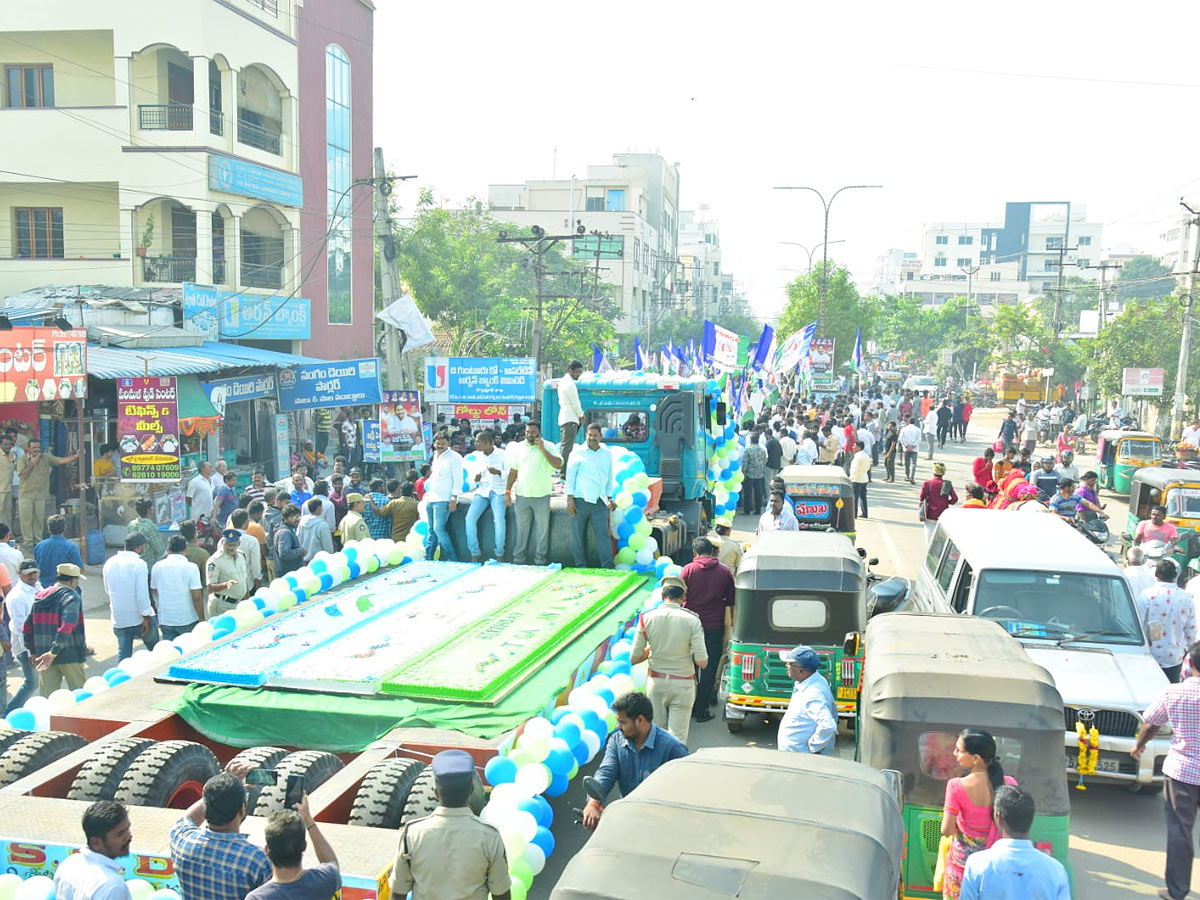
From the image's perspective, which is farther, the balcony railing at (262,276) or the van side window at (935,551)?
the balcony railing at (262,276)

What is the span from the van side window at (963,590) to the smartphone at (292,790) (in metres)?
6.41

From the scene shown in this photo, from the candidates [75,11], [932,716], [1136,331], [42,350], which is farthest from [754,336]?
[932,716]

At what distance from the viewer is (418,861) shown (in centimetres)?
504

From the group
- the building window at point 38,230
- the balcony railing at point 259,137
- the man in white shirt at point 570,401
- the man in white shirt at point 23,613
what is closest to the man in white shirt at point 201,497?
the man in white shirt at point 570,401

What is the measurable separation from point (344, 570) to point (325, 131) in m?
25.1

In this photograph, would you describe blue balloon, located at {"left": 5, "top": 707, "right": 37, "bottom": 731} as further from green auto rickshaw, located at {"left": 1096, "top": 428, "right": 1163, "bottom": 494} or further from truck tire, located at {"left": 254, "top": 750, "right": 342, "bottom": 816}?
green auto rickshaw, located at {"left": 1096, "top": 428, "right": 1163, "bottom": 494}

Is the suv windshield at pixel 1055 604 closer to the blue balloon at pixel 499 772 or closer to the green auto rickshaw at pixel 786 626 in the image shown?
the green auto rickshaw at pixel 786 626

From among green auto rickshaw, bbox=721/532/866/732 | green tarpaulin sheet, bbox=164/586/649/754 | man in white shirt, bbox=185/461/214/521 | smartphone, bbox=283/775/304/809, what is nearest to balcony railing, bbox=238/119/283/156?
man in white shirt, bbox=185/461/214/521

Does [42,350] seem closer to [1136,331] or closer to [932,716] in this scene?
[932,716]

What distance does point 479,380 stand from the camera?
79.3 feet

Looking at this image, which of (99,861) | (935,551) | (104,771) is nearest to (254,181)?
(935,551)

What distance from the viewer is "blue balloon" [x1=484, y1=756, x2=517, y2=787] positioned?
6.50 metres

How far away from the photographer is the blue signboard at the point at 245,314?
79.9ft

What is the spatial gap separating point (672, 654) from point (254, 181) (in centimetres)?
2315
